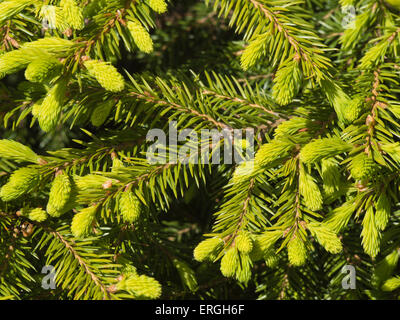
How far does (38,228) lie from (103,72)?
40 centimetres

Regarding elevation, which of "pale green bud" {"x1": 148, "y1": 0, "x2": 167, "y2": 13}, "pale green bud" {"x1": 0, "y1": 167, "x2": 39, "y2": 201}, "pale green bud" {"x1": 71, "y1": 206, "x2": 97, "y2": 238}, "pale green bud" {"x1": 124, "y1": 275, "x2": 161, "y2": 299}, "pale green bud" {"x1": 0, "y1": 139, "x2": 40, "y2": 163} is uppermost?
"pale green bud" {"x1": 148, "y1": 0, "x2": 167, "y2": 13}

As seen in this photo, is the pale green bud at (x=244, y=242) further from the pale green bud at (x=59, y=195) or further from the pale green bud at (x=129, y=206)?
the pale green bud at (x=59, y=195)

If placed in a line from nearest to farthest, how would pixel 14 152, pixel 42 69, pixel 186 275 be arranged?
pixel 42 69, pixel 14 152, pixel 186 275

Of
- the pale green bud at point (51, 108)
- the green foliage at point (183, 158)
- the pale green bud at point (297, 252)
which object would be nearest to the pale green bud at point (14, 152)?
the green foliage at point (183, 158)

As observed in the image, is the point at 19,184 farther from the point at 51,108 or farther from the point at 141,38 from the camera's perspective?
the point at 141,38

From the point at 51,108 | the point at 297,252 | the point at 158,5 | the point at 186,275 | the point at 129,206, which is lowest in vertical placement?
the point at 186,275

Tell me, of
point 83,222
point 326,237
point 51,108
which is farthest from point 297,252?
point 51,108

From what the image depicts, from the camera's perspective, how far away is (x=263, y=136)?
0.94 m

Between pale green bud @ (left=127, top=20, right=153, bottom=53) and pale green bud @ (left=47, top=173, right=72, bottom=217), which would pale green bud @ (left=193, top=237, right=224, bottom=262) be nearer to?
pale green bud @ (left=47, top=173, right=72, bottom=217)

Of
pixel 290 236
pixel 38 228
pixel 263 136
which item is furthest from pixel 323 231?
pixel 38 228

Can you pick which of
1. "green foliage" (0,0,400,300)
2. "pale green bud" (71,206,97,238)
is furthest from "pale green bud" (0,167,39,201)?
"pale green bud" (71,206,97,238)

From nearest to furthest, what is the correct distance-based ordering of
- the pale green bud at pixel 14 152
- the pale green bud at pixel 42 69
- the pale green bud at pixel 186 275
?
the pale green bud at pixel 42 69 < the pale green bud at pixel 14 152 < the pale green bud at pixel 186 275

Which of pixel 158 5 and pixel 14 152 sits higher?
pixel 158 5

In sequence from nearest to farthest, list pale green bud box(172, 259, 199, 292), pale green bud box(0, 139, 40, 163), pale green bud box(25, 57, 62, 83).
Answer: pale green bud box(25, 57, 62, 83) → pale green bud box(0, 139, 40, 163) → pale green bud box(172, 259, 199, 292)
